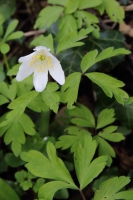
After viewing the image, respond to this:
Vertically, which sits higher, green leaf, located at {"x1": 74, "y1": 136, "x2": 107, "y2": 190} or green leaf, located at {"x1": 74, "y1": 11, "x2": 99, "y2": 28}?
green leaf, located at {"x1": 74, "y1": 11, "x2": 99, "y2": 28}

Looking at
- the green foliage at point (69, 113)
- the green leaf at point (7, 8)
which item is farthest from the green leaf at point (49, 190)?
the green leaf at point (7, 8)

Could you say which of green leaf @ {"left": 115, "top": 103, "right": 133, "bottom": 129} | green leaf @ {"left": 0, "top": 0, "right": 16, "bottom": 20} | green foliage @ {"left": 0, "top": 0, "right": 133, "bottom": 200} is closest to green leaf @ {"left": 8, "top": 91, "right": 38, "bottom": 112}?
green foliage @ {"left": 0, "top": 0, "right": 133, "bottom": 200}

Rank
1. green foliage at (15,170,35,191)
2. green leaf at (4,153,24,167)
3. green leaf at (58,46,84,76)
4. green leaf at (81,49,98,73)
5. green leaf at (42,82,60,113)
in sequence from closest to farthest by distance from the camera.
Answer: green leaf at (42,82,60,113) → green leaf at (81,49,98,73) → green foliage at (15,170,35,191) → green leaf at (4,153,24,167) → green leaf at (58,46,84,76)

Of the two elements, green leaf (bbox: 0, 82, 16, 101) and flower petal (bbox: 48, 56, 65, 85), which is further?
green leaf (bbox: 0, 82, 16, 101)

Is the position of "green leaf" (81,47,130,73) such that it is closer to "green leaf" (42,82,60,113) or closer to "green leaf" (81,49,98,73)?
"green leaf" (81,49,98,73)

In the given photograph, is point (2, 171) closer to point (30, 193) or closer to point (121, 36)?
point (30, 193)

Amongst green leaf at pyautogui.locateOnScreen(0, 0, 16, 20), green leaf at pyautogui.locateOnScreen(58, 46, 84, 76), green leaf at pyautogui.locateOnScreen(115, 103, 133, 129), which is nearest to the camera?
green leaf at pyautogui.locateOnScreen(115, 103, 133, 129)

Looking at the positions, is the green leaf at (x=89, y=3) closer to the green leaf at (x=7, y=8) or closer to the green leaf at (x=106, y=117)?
the green leaf at (x=106, y=117)
